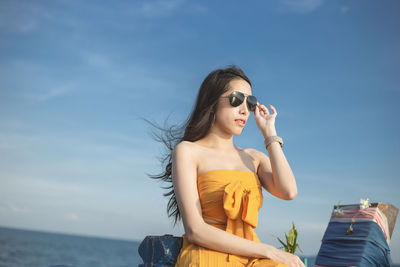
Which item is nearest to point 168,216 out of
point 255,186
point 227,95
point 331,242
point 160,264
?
point 160,264

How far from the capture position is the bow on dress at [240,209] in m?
2.77

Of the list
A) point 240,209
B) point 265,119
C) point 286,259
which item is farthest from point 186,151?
point 286,259

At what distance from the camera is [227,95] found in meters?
3.22

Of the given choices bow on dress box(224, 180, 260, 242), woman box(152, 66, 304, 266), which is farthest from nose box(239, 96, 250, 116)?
bow on dress box(224, 180, 260, 242)

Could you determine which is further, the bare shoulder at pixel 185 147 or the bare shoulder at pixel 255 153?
the bare shoulder at pixel 255 153

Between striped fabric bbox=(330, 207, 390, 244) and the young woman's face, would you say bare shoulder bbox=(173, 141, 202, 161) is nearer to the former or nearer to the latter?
the young woman's face

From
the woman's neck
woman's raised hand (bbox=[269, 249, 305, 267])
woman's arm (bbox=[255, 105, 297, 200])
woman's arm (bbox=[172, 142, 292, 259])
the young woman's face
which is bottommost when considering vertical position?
woman's raised hand (bbox=[269, 249, 305, 267])

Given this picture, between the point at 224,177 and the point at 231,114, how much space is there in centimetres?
53

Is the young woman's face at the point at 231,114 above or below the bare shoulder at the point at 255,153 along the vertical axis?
above

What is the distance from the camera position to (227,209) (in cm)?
276

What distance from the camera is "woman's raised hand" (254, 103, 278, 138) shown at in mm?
3215

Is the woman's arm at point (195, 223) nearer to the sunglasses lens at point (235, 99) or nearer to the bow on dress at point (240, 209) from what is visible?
the bow on dress at point (240, 209)

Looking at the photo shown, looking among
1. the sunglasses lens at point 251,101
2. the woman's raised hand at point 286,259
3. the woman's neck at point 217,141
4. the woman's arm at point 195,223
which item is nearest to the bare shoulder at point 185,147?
the woman's arm at point 195,223

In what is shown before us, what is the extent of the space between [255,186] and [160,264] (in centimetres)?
88
